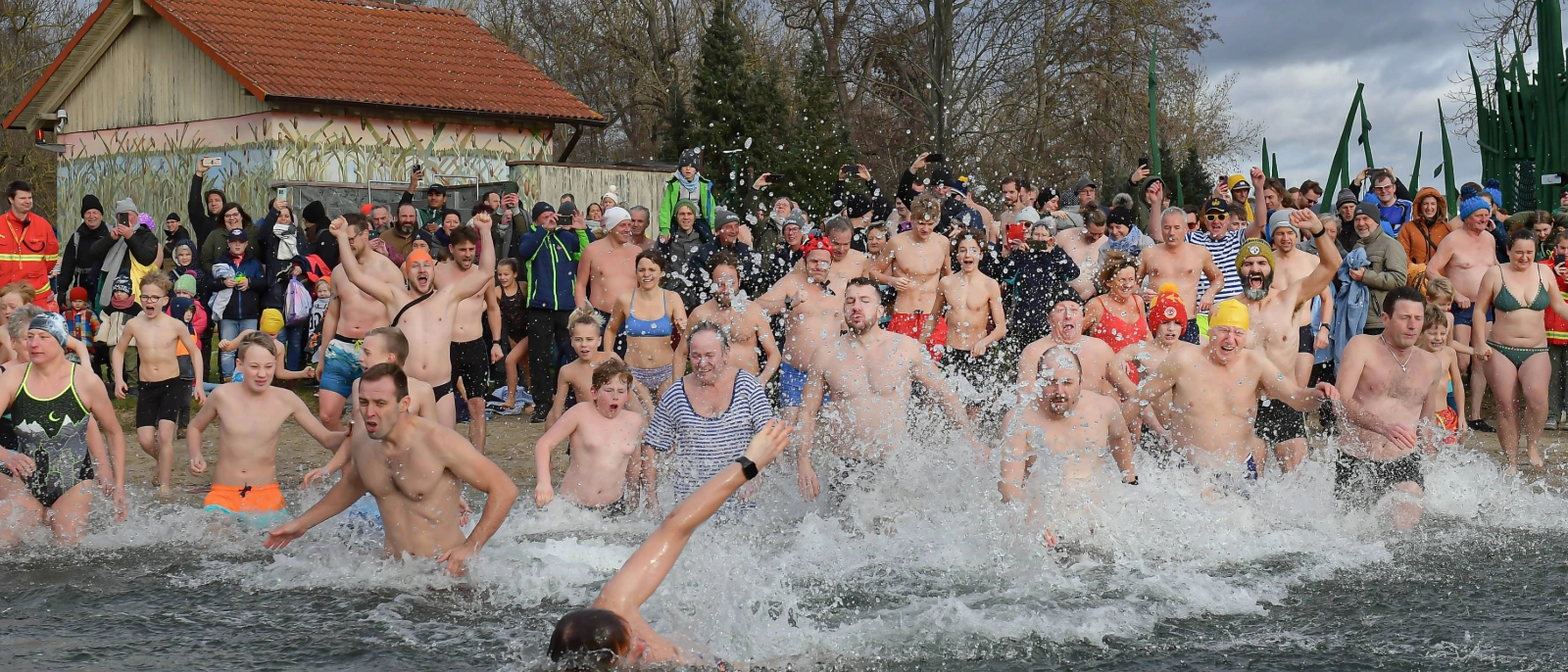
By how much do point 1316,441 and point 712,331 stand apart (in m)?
5.73

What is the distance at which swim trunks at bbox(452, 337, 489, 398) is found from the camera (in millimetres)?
9977

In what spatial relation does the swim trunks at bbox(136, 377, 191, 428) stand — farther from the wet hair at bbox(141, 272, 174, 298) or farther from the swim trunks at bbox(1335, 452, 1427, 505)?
the swim trunks at bbox(1335, 452, 1427, 505)

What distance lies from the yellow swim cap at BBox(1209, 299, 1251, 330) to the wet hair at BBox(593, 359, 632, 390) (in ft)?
11.2

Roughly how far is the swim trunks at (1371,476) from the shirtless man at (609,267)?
17.8 ft

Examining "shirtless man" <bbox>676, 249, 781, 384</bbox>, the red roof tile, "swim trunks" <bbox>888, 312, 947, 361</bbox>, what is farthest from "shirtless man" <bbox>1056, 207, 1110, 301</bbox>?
the red roof tile

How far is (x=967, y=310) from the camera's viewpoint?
1009 centimetres

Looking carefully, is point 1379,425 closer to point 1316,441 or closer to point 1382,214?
point 1316,441

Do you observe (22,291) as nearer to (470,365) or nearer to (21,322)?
(21,322)

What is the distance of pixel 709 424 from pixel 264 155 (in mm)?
16085

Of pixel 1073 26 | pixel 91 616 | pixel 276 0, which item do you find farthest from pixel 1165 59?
pixel 91 616

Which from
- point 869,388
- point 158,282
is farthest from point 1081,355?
point 158,282

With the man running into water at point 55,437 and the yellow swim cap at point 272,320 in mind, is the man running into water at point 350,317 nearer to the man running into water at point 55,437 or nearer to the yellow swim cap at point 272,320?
the man running into water at point 55,437

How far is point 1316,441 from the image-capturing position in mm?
10789

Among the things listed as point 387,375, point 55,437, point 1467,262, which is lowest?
point 55,437
